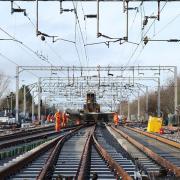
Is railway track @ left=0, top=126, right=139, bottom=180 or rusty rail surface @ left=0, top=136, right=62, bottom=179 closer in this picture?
rusty rail surface @ left=0, top=136, right=62, bottom=179

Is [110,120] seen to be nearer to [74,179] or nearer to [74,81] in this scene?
[74,81]

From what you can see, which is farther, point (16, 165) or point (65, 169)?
point (65, 169)

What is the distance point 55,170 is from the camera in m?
15.5

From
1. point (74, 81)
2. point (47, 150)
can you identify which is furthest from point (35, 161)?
point (74, 81)

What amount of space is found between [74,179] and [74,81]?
66141mm

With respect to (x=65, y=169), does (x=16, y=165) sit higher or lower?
higher

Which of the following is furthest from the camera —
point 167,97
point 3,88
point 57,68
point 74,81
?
point 3,88

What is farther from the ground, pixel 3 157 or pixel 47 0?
pixel 47 0

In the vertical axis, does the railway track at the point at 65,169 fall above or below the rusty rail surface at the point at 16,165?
below

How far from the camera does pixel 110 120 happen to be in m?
86.0

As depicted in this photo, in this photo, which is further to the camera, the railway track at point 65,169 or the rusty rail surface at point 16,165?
the railway track at point 65,169

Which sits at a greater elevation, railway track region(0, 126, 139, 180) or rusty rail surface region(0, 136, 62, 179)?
rusty rail surface region(0, 136, 62, 179)

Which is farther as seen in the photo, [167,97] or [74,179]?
[167,97]

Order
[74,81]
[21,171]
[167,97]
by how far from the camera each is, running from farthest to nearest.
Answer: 1. [167,97]
2. [74,81]
3. [21,171]
